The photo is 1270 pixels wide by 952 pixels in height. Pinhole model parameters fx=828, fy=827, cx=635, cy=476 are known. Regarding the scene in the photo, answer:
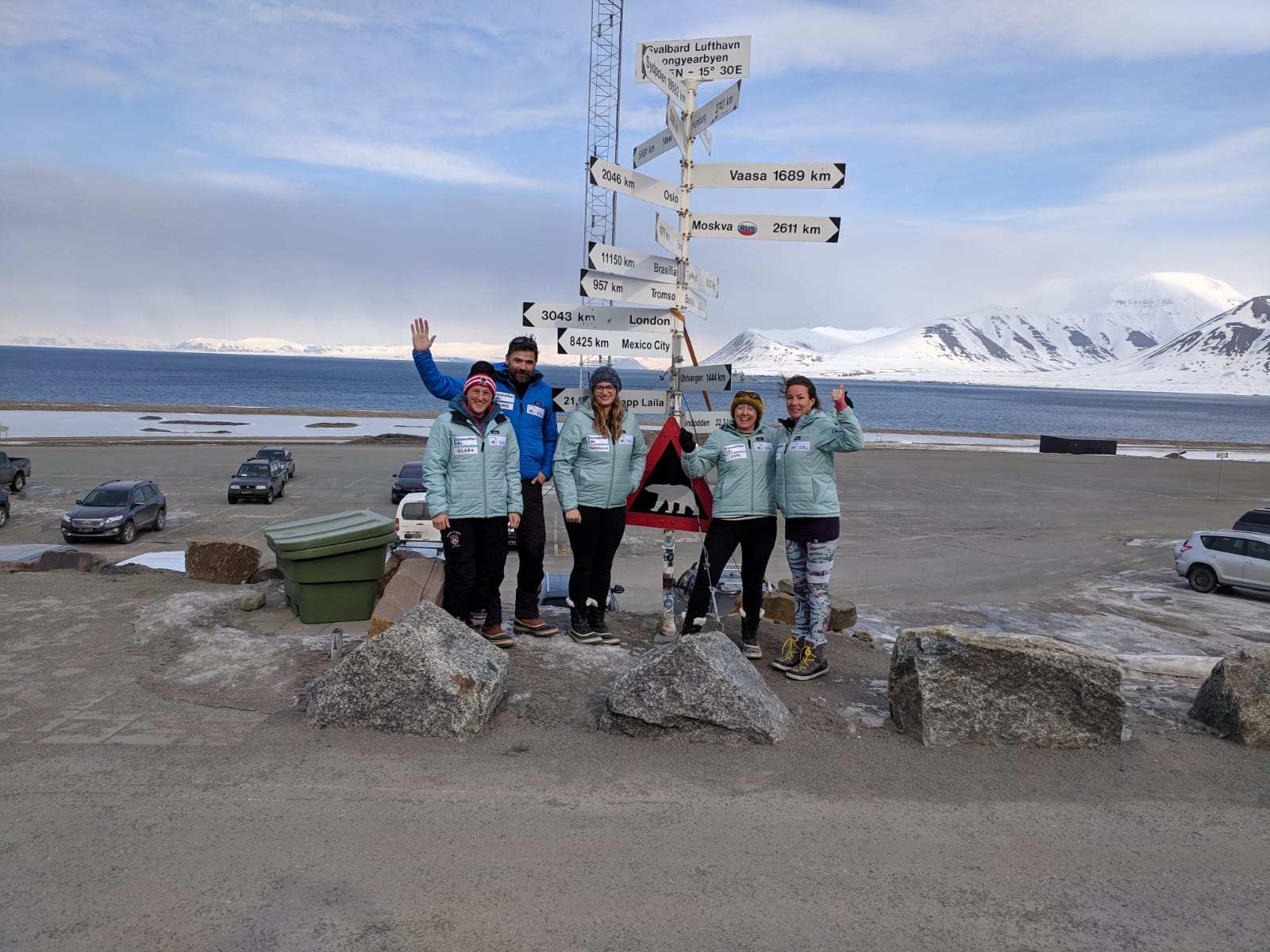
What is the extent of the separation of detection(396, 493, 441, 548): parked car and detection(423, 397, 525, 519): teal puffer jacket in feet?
34.7

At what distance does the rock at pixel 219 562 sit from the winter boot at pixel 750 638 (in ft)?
16.7

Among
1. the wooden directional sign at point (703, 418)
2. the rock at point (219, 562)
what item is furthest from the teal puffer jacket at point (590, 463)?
the rock at point (219, 562)

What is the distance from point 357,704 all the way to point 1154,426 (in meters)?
119

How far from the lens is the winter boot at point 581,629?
620 centimetres

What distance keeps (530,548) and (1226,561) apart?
14.2m

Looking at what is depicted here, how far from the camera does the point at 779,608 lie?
8594 millimetres

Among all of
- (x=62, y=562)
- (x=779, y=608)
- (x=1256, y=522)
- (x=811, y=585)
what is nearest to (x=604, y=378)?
(x=811, y=585)

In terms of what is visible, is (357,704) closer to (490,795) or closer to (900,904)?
(490,795)

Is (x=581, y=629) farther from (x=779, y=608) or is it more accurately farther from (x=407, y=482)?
(x=407, y=482)

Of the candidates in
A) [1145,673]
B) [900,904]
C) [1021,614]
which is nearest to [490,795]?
[900,904]

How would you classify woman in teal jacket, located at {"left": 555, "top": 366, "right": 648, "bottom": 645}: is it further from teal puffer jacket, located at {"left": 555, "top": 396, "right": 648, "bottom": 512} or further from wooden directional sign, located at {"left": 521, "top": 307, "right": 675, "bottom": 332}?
wooden directional sign, located at {"left": 521, "top": 307, "right": 675, "bottom": 332}

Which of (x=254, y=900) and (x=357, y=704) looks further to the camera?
(x=357, y=704)

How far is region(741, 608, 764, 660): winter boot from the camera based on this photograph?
6.05m

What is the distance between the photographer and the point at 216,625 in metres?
6.51
